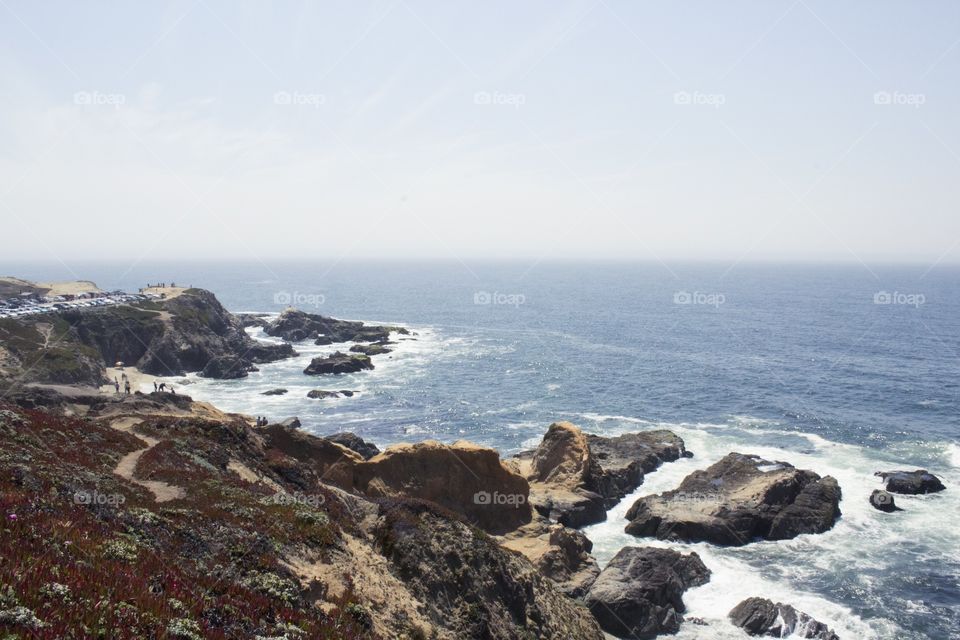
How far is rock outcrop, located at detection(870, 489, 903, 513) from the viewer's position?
1774 inches

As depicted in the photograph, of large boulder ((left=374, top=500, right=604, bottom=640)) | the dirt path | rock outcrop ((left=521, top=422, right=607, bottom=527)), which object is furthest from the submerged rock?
large boulder ((left=374, top=500, right=604, bottom=640))

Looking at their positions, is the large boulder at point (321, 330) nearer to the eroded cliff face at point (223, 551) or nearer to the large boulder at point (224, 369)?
the large boulder at point (224, 369)

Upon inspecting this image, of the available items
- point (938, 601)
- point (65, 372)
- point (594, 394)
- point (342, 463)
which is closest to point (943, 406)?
point (594, 394)

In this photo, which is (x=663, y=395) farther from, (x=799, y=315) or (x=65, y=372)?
(x=799, y=315)

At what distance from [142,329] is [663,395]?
7953 cm

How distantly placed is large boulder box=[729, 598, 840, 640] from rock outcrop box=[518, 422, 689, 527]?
13.7m

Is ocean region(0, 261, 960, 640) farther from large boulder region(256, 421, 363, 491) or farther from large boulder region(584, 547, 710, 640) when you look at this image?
large boulder region(256, 421, 363, 491)

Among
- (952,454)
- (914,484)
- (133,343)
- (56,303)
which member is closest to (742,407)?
(952,454)

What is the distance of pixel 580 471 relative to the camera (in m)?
47.5

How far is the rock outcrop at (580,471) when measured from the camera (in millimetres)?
44219

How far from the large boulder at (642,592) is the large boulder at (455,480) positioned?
7.76 m

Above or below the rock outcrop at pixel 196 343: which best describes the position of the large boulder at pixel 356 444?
below

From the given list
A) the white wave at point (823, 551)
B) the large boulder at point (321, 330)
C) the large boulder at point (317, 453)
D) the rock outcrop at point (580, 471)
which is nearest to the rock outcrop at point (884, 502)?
the white wave at point (823, 551)

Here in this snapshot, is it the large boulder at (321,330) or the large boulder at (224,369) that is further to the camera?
the large boulder at (321,330)
